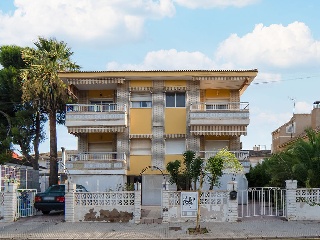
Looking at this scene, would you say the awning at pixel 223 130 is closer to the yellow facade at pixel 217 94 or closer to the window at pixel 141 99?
the yellow facade at pixel 217 94

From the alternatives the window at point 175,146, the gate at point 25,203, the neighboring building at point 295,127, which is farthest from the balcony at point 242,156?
the neighboring building at point 295,127

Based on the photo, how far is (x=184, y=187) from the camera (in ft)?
74.7

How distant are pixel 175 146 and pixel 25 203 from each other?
37.7 ft

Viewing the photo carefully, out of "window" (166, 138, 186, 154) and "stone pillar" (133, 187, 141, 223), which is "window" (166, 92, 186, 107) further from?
"stone pillar" (133, 187, 141, 223)

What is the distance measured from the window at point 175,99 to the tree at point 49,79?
7.17m

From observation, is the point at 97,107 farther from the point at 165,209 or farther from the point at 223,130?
the point at 165,209

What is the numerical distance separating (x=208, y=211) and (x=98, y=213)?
4.45 metres

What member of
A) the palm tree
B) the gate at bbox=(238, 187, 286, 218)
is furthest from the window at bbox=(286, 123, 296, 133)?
the gate at bbox=(238, 187, 286, 218)

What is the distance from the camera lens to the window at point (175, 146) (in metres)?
31.3

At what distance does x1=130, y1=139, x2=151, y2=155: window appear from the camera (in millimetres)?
31312

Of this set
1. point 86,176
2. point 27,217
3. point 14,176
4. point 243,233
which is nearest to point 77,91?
point 86,176

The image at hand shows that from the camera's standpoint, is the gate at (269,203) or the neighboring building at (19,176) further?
the neighboring building at (19,176)

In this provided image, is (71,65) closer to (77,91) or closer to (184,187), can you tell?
(77,91)

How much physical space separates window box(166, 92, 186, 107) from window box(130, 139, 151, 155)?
2703 mm
